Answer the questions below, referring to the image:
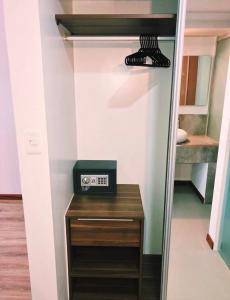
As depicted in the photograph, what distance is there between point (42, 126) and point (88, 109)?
73 cm

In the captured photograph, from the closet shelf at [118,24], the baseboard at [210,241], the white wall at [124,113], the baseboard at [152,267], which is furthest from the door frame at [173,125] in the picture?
the baseboard at [210,241]

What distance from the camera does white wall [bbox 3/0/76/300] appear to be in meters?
1.06

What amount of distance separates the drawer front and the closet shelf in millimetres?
1267

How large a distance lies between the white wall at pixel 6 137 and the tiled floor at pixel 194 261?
98.4 inches

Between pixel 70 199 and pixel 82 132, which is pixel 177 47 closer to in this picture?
pixel 82 132

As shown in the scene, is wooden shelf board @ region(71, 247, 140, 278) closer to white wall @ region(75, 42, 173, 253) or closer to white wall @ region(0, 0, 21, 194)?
white wall @ region(75, 42, 173, 253)

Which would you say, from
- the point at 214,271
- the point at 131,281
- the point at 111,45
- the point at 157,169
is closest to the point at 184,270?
the point at 214,271

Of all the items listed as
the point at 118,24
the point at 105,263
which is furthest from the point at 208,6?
the point at 105,263

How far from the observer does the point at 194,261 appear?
189cm

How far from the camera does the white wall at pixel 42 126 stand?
3.48ft

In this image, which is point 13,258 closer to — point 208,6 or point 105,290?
point 105,290

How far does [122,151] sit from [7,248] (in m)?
1.68

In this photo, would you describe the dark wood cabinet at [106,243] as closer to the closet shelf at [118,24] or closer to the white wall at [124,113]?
the white wall at [124,113]

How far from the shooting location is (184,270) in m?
1.87
